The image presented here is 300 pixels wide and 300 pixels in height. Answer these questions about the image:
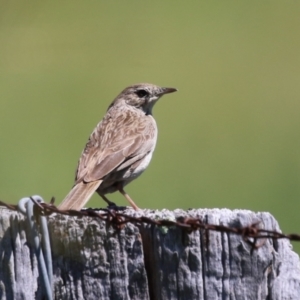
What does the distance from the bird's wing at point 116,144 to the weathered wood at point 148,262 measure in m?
3.08

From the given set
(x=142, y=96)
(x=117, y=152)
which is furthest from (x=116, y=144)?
(x=142, y=96)

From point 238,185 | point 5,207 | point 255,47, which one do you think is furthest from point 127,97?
point 255,47

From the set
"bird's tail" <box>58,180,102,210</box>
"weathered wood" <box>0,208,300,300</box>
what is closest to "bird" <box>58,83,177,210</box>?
"bird's tail" <box>58,180,102,210</box>

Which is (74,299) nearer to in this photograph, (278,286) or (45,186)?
(278,286)

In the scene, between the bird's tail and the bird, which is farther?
the bird

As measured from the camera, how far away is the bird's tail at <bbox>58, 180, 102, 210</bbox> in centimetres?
709

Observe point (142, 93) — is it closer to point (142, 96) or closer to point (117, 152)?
point (142, 96)

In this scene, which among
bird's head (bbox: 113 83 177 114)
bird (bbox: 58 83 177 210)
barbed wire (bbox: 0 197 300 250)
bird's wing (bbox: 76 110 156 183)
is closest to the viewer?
barbed wire (bbox: 0 197 300 250)

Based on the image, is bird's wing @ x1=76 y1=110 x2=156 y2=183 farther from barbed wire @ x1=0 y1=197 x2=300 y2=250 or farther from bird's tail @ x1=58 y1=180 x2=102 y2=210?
barbed wire @ x1=0 y1=197 x2=300 y2=250

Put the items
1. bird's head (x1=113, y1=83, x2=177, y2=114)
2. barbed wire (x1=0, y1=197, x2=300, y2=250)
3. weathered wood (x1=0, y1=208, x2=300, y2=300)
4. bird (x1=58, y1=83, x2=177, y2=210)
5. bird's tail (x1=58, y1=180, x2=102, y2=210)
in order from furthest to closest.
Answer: bird's head (x1=113, y1=83, x2=177, y2=114) → bird (x1=58, y1=83, x2=177, y2=210) → bird's tail (x1=58, y1=180, x2=102, y2=210) → weathered wood (x1=0, y1=208, x2=300, y2=300) → barbed wire (x1=0, y1=197, x2=300, y2=250)

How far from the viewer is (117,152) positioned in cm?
842

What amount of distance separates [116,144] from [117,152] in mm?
205

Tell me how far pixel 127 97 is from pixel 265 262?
6.22m

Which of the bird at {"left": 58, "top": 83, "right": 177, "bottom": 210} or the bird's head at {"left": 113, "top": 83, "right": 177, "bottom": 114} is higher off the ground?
the bird's head at {"left": 113, "top": 83, "right": 177, "bottom": 114}
